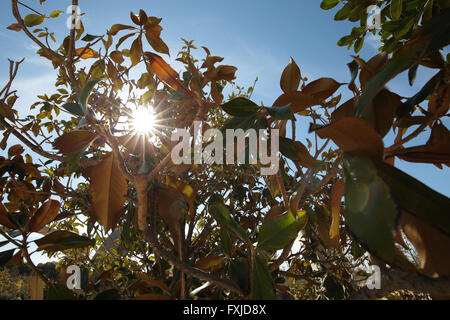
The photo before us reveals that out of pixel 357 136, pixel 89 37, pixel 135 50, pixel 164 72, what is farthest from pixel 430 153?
pixel 89 37

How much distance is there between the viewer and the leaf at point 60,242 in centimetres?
68

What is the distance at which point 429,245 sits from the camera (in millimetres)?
360

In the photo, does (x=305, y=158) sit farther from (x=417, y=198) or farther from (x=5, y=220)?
(x=5, y=220)

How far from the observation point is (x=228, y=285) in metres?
0.55

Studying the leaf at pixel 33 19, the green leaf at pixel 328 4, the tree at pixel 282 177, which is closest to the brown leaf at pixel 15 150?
the tree at pixel 282 177

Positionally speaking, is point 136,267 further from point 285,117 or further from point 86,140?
point 285,117

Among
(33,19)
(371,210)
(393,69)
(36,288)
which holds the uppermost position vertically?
(33,19)

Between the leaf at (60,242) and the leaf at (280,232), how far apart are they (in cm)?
48

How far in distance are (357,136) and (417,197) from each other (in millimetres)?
120

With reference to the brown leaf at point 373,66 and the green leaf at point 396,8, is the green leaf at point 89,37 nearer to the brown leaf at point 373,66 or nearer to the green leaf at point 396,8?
the brown leaf at point 373,66

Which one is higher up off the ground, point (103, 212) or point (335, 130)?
point (335, 130)

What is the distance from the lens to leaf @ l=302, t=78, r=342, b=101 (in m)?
0.69
